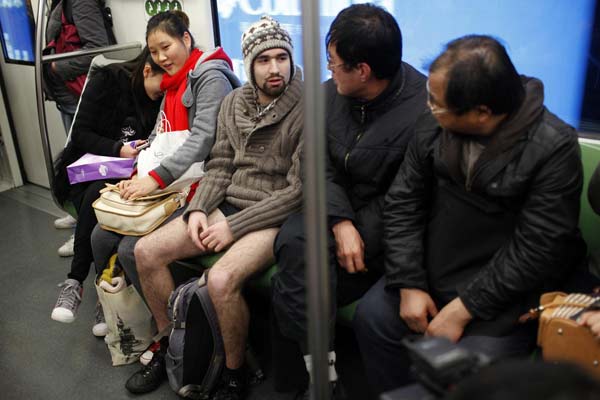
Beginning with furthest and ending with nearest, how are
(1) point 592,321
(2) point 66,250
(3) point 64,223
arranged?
(3) point 64,223 < (2) point 66,250 < (1) point 592,321

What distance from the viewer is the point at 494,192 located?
1.59 m

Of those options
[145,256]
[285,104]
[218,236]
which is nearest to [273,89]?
[285,104]

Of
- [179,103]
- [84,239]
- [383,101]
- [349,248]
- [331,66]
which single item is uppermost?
[331,66]

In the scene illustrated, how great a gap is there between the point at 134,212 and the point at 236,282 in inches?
23.9

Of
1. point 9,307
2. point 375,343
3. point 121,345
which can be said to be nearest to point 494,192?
point 375,343

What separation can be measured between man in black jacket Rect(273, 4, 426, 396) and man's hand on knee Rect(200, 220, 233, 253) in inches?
11.7

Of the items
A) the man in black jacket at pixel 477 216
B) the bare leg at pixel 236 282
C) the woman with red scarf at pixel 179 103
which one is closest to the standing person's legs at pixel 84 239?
the woman with red scarf at pixel 179 103

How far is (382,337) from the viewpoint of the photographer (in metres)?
1.81

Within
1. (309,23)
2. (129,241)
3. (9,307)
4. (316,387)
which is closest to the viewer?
(309,23)

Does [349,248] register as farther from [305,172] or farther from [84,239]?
[84,239]

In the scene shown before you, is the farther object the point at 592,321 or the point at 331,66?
the point at 331,66

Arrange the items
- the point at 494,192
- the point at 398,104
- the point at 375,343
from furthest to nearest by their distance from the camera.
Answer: the point at 398,104 < the point at 375,343 < the point at 494,192

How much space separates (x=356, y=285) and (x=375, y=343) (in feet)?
0.82

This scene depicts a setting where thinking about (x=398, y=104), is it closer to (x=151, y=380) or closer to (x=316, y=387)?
(x=316, y=387)
